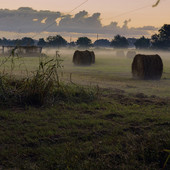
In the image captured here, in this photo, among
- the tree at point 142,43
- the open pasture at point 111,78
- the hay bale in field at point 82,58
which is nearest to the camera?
the open pasture at point 111,78

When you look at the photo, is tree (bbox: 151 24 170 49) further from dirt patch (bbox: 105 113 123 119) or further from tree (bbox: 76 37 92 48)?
dirt patch (bbox: 105 113 123 119)

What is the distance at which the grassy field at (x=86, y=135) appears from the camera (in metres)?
4.44

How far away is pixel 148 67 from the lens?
20.0 metres

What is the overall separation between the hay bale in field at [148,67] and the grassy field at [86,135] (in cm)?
1009

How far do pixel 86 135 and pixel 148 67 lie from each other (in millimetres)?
14853

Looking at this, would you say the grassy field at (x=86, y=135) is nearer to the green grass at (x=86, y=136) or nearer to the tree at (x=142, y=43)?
A: the green grass at (x=86, y=136)

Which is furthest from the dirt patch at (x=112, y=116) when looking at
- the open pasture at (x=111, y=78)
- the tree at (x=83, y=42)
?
the tree at (x=83, y=42)

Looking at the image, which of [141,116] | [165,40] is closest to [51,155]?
[141,116]

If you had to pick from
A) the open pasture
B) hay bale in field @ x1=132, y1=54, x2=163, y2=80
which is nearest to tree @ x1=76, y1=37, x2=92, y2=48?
the open pasture

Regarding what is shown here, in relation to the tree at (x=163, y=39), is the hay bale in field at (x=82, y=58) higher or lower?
lower

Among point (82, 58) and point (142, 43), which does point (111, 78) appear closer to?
point (82, 58)

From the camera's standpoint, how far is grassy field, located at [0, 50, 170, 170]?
4.44 metres

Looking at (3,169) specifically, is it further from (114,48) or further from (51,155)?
(114,48)

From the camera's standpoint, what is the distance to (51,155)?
4812mm
